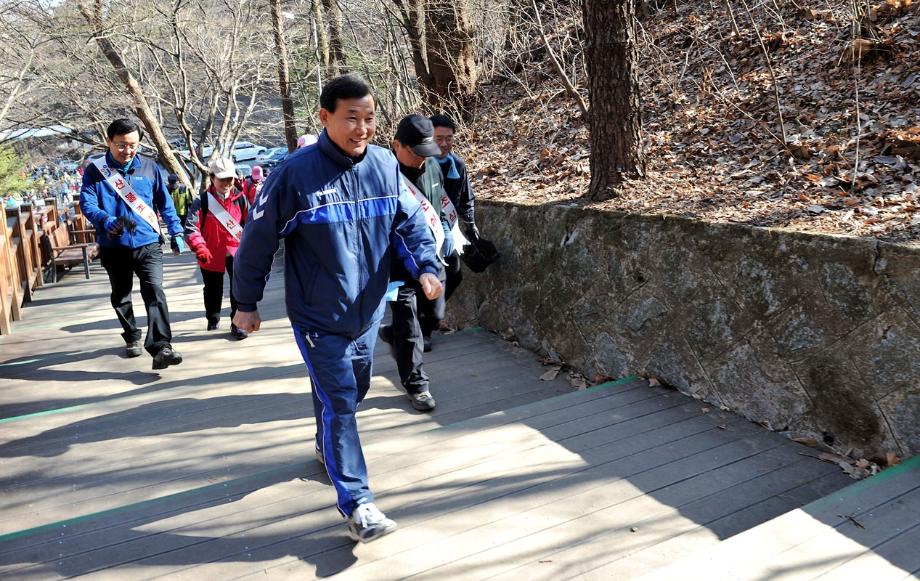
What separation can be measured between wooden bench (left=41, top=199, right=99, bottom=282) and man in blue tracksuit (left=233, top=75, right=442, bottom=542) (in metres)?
11.3

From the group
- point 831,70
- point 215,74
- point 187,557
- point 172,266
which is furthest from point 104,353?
point 215,74

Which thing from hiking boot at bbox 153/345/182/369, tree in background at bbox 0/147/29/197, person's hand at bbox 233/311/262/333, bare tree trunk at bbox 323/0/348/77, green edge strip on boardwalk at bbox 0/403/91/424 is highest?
bare tree trunk at bbox 323/0/348/77

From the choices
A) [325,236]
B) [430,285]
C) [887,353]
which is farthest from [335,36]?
[887,353]

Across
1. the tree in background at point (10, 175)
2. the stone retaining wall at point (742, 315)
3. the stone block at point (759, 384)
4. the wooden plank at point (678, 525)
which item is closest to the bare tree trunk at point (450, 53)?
the stone retaining wall at point (742, 315)

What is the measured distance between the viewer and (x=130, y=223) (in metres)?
6.41

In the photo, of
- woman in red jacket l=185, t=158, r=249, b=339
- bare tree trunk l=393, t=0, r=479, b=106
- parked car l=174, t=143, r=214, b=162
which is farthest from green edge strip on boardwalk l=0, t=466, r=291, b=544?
parked car l=174, t=143, r=214, b=162

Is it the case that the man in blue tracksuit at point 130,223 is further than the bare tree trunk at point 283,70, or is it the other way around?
the bare tree trunk at point 283,70

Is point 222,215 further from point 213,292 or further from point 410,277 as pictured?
point 410,277

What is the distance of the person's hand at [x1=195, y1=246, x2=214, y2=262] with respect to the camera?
7.44 m

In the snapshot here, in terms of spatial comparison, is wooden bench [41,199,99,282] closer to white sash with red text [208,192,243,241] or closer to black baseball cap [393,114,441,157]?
white sash with red text [208,192,243,241]

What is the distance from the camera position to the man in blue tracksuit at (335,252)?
135 inches

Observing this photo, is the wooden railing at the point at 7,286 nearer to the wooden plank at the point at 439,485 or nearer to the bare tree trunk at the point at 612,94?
the wooden plank at the point at 439,485

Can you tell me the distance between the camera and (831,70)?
22.9 ft

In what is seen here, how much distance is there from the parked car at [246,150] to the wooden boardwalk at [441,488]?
32442 mm
